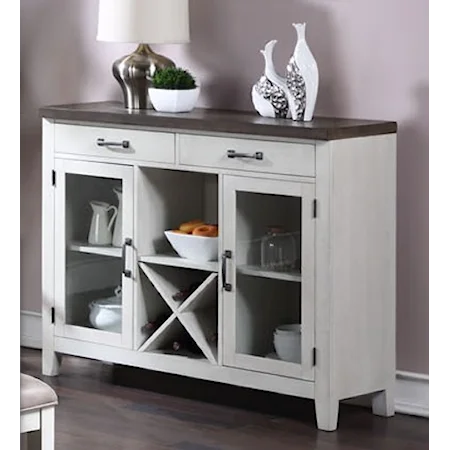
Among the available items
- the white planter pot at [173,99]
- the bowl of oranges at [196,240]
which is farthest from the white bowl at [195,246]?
the white planter pot at [173,99]

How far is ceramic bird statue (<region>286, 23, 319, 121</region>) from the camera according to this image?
9.20 feet

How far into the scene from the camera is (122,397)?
123 inches

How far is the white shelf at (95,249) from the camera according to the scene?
126 inches

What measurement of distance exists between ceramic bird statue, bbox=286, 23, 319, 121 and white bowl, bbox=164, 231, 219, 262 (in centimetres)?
45

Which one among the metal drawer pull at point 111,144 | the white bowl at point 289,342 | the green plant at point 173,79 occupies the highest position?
the green plant at point 173,79

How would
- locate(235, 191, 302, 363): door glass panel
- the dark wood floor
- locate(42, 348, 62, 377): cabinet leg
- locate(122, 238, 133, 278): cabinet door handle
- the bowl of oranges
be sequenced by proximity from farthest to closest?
locate(42, 348, 62, 377): cabinet leg, locate(122, 238, 133, 278): cabinet door handle, the bowl of oranges, locate(235, 191, 302, 363): door glass panel, the dark wood floor


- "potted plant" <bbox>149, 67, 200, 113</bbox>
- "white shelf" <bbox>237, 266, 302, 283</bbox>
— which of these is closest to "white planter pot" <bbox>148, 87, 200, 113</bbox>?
"potted plant" <bbox>149, 67, 200, 113</bbox>

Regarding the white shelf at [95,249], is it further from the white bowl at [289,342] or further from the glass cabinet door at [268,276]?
the white bowl at [289,342]

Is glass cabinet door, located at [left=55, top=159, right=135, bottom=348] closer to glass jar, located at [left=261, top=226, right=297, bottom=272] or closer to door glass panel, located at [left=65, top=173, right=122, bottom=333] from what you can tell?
door glass panel, located at [left=65, top=173, right=122, bottom=333]

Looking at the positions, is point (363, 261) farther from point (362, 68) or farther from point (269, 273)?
point (362, 68)

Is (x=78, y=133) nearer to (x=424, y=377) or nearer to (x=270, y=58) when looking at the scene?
(x=270, y=58)

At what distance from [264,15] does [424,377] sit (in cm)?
122

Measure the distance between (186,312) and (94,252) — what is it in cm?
41
